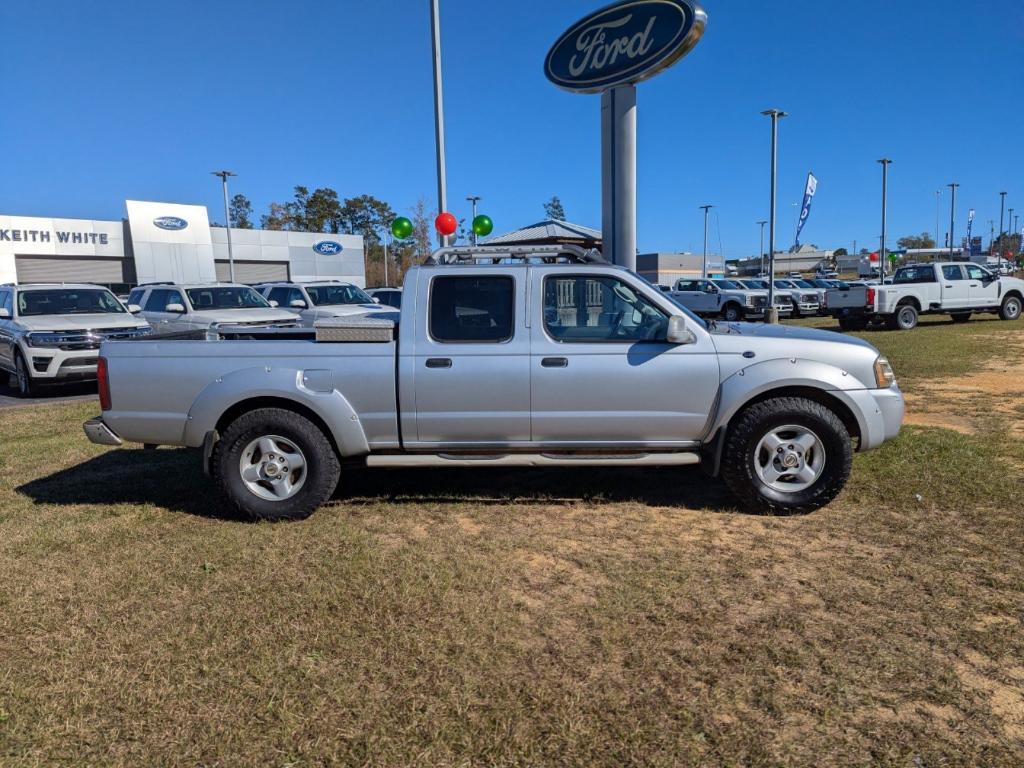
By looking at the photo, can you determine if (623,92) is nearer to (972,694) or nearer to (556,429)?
(556,429)

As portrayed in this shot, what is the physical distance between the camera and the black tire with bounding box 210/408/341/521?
497 centimetres

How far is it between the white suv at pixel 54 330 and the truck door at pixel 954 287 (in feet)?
65.8

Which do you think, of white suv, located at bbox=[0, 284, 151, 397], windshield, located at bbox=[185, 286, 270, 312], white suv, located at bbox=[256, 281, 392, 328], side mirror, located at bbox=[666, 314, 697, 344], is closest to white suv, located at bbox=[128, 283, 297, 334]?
windshield, located at bbox=[185, 286, 270, 312]

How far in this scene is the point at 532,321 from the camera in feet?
16.6

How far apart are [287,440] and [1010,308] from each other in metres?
23.2

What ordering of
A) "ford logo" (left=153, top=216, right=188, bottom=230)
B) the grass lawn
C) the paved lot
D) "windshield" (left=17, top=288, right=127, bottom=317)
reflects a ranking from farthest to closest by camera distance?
"ford logo" (left=153, top=216, right=188, bottom=230), "windshield" (left=17, top=288, right=127, bottom=317), the paved lot, the grass lawn

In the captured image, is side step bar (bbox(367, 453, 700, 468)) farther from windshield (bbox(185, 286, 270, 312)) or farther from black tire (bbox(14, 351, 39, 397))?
windshield (bbox(185, 286, 270, 312))

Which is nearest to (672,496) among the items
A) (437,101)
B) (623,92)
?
(623,92)

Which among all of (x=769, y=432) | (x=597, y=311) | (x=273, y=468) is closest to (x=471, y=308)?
(x=597, y=311)

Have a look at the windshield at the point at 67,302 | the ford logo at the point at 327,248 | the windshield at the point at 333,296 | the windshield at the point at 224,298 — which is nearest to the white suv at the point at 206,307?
the windshield at the point at 224,298

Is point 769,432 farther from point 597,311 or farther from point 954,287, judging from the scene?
point 954,287

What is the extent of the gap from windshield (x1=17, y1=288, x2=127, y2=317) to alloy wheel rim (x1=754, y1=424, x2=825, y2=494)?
1161 centimetres

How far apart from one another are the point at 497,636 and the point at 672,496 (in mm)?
2489

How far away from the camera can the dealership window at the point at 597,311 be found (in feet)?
16.7
